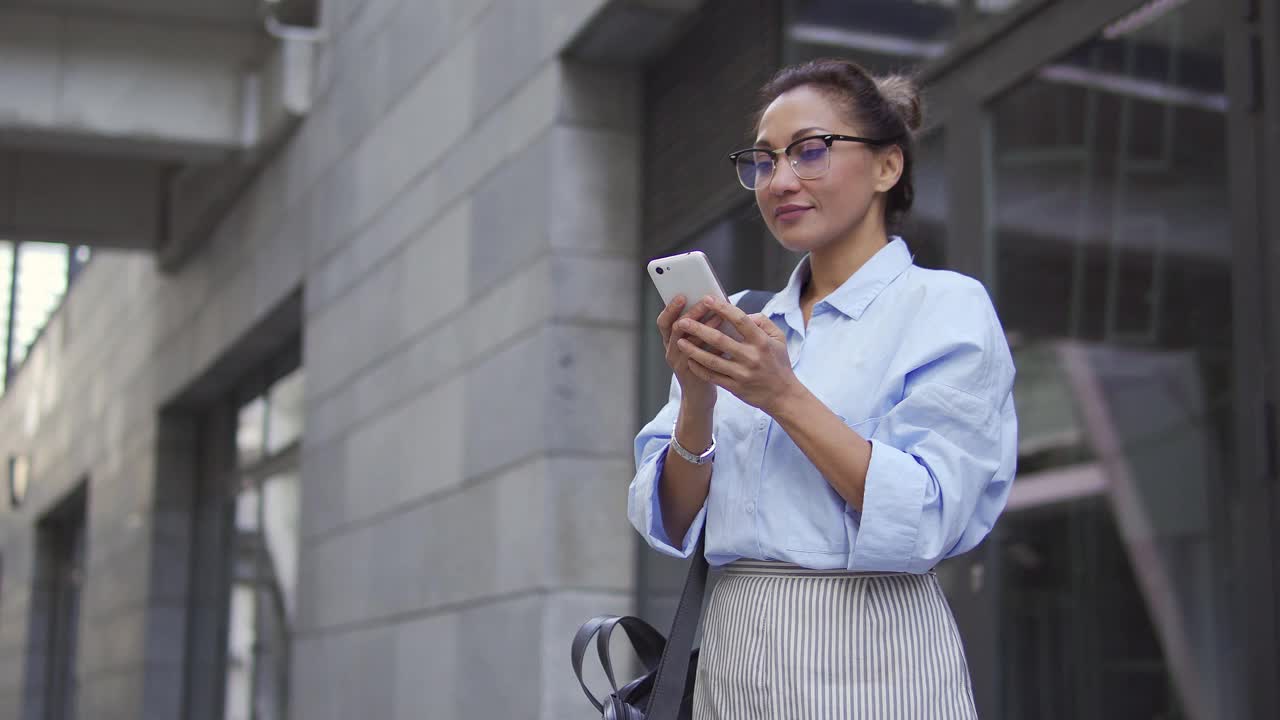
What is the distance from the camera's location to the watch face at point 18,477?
24000 millimetres

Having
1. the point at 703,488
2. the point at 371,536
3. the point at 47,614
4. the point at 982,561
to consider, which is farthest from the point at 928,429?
the point at 47,614

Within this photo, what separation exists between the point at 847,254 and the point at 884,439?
0.36 metres

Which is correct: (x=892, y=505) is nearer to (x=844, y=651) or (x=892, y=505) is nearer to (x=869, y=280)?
(x=844, y=651)

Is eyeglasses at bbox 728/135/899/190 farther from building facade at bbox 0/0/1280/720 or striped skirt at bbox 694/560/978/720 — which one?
building facade at bbox 0/0/1280/720

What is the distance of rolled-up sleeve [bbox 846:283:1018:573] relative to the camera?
1964 millimetres

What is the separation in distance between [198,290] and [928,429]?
41.3 feet

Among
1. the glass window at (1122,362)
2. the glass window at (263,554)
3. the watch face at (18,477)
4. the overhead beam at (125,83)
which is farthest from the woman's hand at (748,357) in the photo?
the watch face at (18,477)

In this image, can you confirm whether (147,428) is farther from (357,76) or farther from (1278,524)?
(1278,524)

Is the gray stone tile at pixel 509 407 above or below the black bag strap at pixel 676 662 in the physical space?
above

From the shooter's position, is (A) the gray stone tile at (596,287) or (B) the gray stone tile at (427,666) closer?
(A) the gray stone tile at (596,287)

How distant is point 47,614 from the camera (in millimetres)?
23406

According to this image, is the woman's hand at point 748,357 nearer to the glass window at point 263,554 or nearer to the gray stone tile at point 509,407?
the gray stone tile at point 509,407

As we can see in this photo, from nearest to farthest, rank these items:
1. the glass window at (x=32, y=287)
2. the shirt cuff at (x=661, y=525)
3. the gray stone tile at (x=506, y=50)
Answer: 1. the shirt cuff at (x=661, y=525)
2. the gray stone tile at (x=506, y=50)
3. the glass window at (x=32, y=287)

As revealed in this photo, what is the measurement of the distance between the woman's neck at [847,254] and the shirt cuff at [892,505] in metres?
0.40
